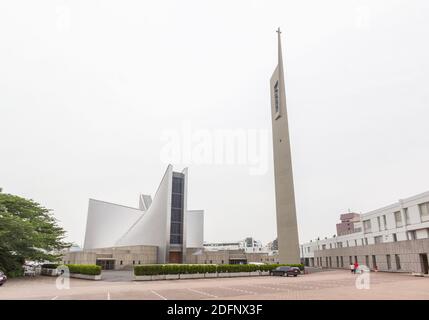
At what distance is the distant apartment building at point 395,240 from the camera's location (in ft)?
104

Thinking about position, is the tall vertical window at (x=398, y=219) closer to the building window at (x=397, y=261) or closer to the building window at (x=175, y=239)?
the building window at (x=397, y=261)

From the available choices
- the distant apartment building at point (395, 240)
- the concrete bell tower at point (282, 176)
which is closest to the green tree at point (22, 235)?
the concrete bell tower at point (282, 176)

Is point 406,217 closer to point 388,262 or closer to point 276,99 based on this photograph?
point 388,262

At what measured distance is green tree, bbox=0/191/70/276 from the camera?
1077 inches

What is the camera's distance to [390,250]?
35.8 meters

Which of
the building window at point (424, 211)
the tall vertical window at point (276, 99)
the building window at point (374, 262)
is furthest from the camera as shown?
the tall vertical window at point (276, 99)

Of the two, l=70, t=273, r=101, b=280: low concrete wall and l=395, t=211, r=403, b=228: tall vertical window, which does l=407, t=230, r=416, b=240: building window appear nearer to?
l=395, t=211, r=403, b=228: tall vertical window

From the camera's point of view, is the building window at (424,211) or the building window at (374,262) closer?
the building window at (424,211)

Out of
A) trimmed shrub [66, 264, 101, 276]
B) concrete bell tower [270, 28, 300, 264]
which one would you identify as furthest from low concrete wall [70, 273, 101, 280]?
concrete bell tower [270, 28, 300, 264]

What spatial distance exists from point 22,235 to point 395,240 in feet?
138

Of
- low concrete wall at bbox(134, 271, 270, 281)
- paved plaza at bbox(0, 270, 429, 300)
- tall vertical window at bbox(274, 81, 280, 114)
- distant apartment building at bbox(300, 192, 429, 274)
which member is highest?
tall vertical window at bbox(274, 81, 280, 114)

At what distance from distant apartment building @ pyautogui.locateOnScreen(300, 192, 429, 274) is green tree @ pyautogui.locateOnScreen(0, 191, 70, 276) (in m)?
37.0
